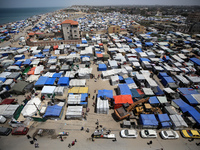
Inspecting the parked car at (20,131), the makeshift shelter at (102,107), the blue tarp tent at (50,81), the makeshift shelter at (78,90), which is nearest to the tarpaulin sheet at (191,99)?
the makeshift shelter at (102,107)

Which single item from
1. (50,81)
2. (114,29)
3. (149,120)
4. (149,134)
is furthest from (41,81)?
(114,29)

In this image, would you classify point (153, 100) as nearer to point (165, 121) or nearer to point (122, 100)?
point (165, 121)

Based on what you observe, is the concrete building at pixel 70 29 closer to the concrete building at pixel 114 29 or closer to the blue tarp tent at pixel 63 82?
the concrete building at pixel 114 29

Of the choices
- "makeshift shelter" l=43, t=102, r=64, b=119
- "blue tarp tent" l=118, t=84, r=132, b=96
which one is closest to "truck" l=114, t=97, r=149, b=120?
"blue tarp tent" l=118, t=84, r=132, b=96

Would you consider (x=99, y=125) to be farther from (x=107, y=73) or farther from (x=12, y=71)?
(x=12, y=71)

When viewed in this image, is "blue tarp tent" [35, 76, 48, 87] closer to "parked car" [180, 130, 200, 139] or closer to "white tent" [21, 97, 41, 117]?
"white tent" [21, 97, 41, 117]
